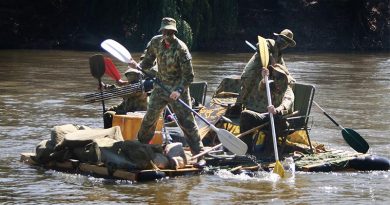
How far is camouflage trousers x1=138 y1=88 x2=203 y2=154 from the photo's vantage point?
11227 millimetres

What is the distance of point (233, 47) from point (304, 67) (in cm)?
1032

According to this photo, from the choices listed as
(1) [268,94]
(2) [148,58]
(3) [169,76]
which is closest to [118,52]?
(2) [148,58]

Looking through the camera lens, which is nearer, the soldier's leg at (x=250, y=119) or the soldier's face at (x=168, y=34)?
the soldier's face at (x=168, y=34)

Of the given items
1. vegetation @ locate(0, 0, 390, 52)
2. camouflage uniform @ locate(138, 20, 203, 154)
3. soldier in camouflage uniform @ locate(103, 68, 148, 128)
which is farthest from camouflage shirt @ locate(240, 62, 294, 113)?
vegetation @ locate(0, 0, 390, 52)

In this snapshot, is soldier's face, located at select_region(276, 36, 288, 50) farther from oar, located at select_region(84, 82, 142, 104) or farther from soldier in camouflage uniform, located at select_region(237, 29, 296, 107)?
oar, located at select_region(84, 82, 142, 104)

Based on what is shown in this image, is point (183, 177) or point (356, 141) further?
point (356, 141)

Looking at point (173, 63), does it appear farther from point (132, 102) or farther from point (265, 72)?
point (132, 102)

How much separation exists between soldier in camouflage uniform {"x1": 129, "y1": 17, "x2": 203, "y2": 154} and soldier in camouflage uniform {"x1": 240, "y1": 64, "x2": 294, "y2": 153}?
0.75 m

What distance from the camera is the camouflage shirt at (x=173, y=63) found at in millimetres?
11172

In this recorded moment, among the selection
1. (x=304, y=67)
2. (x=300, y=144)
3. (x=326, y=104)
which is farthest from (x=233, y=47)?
(x=300, y=144)

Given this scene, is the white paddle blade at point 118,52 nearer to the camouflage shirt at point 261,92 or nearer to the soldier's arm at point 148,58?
the soldier's arm at point 148,58

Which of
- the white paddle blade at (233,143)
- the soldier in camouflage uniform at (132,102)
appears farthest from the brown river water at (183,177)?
the soldier in camouflage uniform at (132,102)

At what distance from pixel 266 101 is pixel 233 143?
1.20 meters

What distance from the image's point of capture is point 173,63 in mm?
11242
